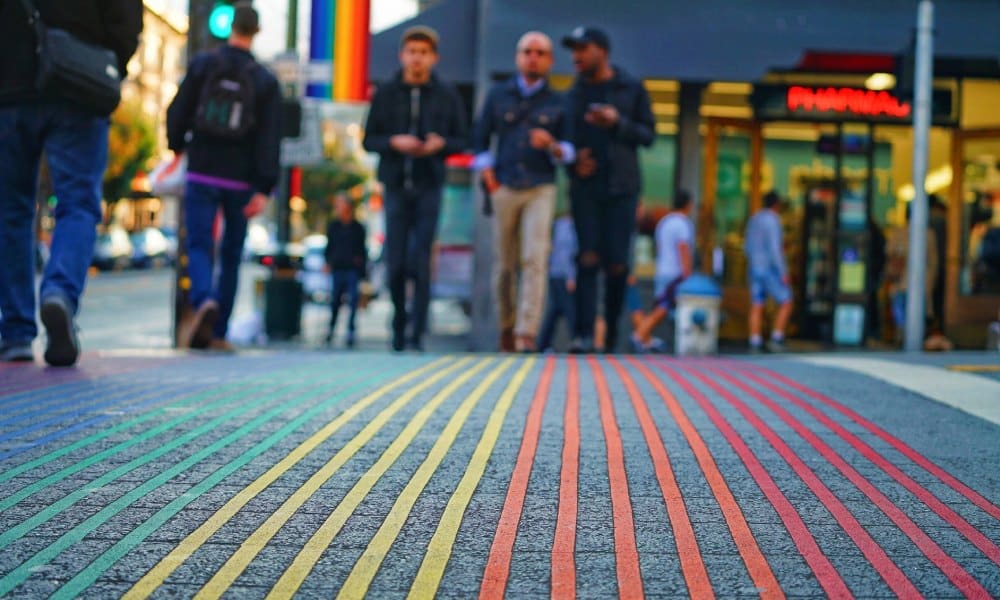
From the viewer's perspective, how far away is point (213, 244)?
8664 mm

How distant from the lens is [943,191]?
19.6 m

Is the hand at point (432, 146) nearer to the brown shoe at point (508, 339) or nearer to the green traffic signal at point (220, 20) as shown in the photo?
the brown shoe at point (508, 339)

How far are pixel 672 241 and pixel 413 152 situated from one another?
19.9ft

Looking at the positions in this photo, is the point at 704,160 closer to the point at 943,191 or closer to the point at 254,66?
the point at 943,191

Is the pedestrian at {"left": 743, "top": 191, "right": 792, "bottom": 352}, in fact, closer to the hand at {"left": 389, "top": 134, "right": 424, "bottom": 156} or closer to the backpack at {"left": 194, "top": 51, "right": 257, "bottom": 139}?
the hand at {"left": 389, "top": 134, "right": 424, "bottom": 156}

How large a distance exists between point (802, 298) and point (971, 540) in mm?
16420

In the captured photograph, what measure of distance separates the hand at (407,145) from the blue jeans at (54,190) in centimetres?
323

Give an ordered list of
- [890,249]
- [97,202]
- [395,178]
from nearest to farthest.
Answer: [97,202], [395,178], [890,249]

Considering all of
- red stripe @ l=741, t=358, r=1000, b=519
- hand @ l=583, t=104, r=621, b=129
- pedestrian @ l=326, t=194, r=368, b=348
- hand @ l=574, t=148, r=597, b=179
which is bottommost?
red stripe @ l=741, t=358, r=1000, b=519

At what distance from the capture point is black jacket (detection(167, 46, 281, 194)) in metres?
8.66

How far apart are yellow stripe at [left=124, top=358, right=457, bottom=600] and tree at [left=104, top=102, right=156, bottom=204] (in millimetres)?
55843

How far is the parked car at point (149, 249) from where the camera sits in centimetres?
5656

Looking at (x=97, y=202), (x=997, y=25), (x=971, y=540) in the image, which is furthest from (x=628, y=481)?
(x=997, y=25)

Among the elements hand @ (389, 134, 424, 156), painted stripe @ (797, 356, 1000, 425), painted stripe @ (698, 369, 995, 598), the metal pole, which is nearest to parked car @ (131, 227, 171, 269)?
the metal pole
